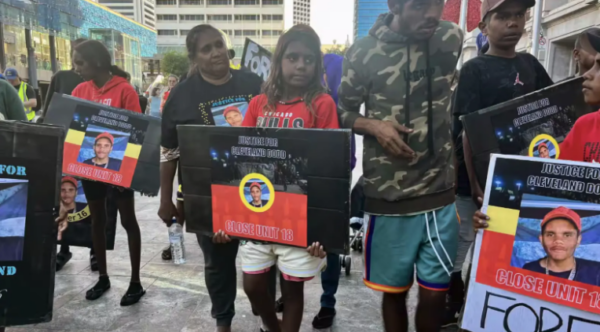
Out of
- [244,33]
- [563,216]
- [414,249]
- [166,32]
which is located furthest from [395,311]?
[166,32]

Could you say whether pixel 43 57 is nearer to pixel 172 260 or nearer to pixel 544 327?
pixel 172 260

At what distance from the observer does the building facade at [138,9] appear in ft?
443

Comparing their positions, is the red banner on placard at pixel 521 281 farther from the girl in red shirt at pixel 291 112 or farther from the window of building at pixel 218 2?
the window of building at pixel 218 2

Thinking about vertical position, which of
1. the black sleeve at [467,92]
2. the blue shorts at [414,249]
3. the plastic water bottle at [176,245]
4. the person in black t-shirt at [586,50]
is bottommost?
the plastic water bottle at [176,245]

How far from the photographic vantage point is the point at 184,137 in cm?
224

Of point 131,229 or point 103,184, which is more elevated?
point 103,184

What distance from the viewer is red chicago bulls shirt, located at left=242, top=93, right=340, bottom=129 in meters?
2.19

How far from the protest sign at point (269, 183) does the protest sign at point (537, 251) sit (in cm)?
65

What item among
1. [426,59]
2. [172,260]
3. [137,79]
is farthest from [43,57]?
[426,59]

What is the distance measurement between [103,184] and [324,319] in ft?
6.48

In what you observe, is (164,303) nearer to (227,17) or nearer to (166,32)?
(227,17)

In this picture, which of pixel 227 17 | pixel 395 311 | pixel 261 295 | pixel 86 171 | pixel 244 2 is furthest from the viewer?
pixel 227 17

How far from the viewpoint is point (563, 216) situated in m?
1.73

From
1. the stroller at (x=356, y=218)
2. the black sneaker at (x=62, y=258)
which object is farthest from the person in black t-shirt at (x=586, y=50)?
the black sneaker at (x=62, y=258)
